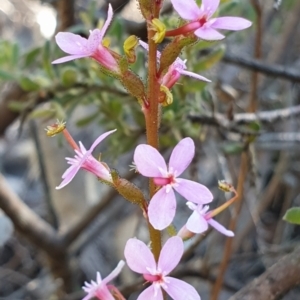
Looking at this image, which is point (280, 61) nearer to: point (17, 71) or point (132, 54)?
point (17, 71)

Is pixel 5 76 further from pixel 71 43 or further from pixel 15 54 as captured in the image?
pixel 71 43

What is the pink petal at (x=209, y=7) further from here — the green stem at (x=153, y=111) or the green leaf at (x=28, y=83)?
the green leaf at (x=28, y=83)

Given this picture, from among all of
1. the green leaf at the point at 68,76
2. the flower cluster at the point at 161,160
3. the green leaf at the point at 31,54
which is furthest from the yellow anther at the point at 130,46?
the green leaf at the point at 31,54

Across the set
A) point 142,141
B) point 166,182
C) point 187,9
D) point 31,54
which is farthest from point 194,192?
point 142,141

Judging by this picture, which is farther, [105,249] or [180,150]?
[105,249]

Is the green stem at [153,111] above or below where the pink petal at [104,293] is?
above

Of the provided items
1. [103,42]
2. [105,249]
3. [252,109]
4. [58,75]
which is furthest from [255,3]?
[105,249]
